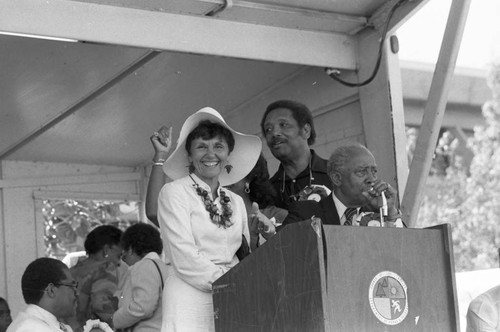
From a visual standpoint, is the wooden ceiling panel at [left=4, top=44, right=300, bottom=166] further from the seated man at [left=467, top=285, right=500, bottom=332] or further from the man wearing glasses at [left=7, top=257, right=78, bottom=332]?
the seated man at [left=467, top=285, right=500, bottom=332]

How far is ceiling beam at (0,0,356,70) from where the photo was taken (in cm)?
479

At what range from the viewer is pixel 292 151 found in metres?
4.88

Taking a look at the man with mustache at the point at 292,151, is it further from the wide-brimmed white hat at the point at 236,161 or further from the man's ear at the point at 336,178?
the man's ear at the point at 336,178

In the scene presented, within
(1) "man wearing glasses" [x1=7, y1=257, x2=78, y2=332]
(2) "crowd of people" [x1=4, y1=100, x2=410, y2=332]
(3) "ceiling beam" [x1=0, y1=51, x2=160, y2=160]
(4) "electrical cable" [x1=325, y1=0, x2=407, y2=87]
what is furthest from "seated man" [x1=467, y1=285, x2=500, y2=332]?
(3) "ceiling beam" [x1=0, y1=51, x2=160, y2=160]

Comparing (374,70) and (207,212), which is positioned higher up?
(374,70)

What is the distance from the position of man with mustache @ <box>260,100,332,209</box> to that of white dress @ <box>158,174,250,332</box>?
1.04m

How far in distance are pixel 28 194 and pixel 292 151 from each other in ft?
10.7

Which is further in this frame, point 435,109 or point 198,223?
point 435,109

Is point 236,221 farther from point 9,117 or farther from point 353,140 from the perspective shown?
point 9,117

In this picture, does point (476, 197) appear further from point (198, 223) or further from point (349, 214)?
point (198, 223)

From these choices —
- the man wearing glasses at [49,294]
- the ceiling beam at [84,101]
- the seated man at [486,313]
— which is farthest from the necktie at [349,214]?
the ceiling beam at [84,101]

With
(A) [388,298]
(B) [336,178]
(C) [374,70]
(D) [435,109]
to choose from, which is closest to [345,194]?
(B) [336,178]

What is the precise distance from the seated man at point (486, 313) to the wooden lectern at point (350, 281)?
89 centimetres

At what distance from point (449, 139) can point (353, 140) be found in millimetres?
9150
